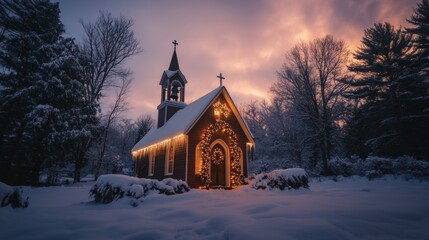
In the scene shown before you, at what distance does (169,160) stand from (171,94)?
7.31 meters

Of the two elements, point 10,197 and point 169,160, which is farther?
point 169,160

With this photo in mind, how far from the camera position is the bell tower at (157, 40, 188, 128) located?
66.9 ft

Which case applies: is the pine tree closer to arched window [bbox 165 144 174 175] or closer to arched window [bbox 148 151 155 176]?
arched window [bbox 165 144 174 175]

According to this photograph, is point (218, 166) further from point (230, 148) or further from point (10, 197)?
point (10, 197)

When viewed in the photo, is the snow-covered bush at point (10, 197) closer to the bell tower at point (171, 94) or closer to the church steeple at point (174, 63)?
the bell tower at point (171, 94)

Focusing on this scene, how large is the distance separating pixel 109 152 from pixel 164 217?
43410 mm

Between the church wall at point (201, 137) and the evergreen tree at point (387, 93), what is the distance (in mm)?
13416

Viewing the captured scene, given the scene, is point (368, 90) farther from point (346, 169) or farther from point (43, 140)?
point (43, 140)

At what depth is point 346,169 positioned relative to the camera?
18297mm

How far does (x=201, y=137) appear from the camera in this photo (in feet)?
47.0

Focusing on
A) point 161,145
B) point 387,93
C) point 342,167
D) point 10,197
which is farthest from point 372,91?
point 10,197

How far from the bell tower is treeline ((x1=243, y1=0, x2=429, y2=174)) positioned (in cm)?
1200

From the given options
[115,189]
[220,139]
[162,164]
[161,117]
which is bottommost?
[115,189]

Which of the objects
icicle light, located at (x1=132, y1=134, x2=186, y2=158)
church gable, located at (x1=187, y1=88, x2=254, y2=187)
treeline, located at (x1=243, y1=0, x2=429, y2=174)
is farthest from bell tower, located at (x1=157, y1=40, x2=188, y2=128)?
treeline, located at (x1=243, y1=0, x2=429, y2=174)
